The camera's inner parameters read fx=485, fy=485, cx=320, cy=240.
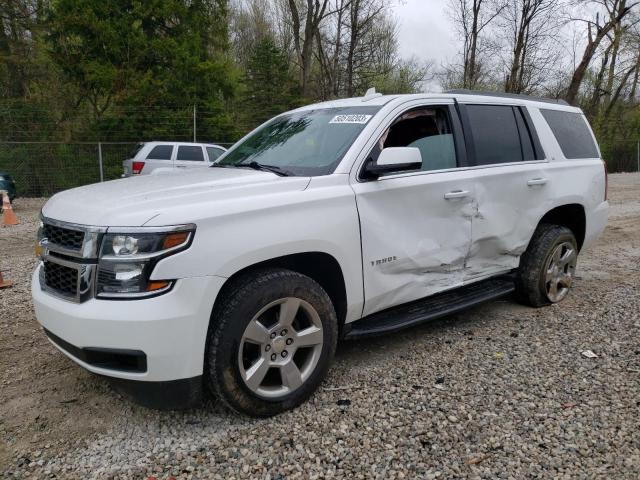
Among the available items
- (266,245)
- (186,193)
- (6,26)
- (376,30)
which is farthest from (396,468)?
(376,30)

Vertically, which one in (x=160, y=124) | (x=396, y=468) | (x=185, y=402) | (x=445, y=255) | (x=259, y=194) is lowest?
(x=396, y=468)

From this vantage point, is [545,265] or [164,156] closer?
[545,265]

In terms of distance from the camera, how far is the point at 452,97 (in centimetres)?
387

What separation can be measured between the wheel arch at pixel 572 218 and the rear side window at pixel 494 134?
0.81m

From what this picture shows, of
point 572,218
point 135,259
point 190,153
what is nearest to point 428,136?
point 572,218

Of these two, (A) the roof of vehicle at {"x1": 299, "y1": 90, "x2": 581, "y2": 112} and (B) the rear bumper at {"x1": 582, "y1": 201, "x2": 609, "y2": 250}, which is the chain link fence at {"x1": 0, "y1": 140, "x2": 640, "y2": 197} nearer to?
(A) the roof of vehicle at {"x1": 299, "y1": 90, "x2": 581, "y2": 112}

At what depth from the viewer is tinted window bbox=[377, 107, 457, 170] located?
11.5ft

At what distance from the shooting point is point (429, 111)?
371cm

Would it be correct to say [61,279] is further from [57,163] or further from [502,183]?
[57,163]

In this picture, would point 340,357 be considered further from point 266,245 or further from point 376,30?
point 376,30

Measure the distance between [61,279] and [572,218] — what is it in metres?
4.57

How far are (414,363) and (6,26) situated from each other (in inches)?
788

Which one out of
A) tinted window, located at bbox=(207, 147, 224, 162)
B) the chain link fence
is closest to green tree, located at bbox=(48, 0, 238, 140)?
the chain link fence

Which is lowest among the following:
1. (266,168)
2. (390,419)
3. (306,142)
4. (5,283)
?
(390,419)
